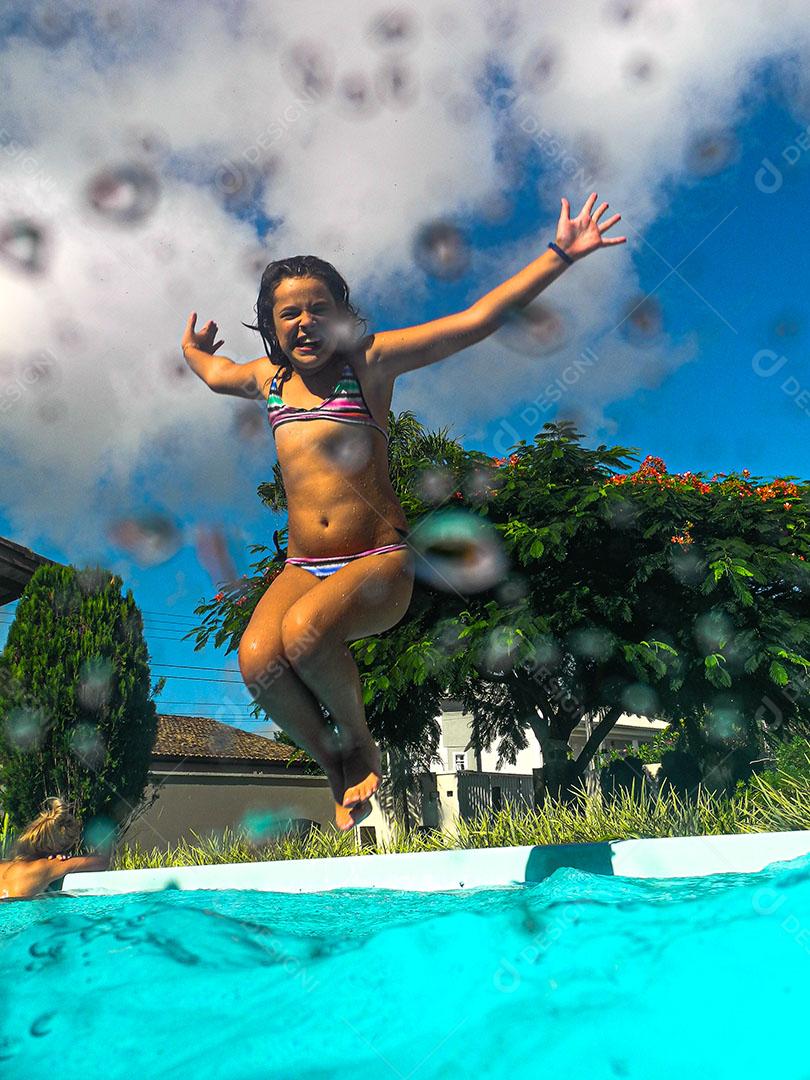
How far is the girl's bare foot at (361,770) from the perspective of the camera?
3.36m

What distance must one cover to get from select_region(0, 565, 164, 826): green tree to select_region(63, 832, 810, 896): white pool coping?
26.9ft

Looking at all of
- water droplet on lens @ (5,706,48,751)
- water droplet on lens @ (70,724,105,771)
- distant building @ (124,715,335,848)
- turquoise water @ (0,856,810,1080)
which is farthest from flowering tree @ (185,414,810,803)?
distant building @ (124,715,335,848)

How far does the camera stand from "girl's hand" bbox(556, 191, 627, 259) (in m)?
3.24

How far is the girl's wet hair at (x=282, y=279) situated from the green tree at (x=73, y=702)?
32.3ft

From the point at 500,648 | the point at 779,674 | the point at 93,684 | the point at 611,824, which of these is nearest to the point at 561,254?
the point at 611,824

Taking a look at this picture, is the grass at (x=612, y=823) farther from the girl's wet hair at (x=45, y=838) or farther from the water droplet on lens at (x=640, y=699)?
the water droplet on lens at (x=640, y=699)

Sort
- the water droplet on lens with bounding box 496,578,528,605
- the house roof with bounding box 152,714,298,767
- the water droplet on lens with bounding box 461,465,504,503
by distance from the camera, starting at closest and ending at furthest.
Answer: the water droplet on lens with bounding box 496,578,528,605
the water droplet on lens with bounding box 461,465,504,503
the house roof with bounding box 152,714,298,767

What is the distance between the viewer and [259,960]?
6.66ft

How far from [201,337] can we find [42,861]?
12.7 ft

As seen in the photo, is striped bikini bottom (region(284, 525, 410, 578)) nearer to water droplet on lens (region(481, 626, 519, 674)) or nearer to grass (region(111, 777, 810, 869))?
grass (region(111, 777, 810, 869))

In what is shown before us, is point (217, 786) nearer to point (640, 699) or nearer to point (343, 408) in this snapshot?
point (640, 699)

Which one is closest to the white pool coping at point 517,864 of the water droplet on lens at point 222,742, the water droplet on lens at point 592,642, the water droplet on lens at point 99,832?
the water droplet on lens at point 592,642

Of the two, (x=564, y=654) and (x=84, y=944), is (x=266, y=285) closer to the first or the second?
(x=84, y=944)

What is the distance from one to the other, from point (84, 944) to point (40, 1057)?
0.40m
